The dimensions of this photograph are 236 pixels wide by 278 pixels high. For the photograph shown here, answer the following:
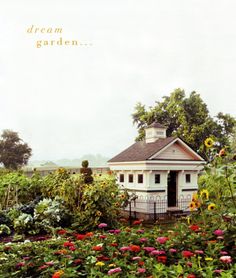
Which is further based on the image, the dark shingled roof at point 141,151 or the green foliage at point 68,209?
the dark shingled roof at point 141,151

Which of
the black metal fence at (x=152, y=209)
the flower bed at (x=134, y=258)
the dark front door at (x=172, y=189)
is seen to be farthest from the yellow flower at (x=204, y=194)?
Result: the dark front door at (x=172, y=189)

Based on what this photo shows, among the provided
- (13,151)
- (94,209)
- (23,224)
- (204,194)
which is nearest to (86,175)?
(94,209)

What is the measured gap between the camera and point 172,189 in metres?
18.3

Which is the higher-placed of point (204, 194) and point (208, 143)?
point (208, 143)

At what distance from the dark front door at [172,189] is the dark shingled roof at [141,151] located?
1.96 meters

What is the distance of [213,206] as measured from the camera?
524 cm

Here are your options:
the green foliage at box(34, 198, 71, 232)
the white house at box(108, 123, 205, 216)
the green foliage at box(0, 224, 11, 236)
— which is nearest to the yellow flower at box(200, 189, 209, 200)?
the green foliage at box(34, 198, 71, 232)

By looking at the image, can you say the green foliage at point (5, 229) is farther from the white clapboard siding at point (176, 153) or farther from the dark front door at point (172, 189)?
the dark front door at point (172, 189)

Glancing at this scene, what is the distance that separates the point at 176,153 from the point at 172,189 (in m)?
2.03

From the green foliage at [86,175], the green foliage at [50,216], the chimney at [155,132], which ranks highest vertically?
the chimney at [155,132]

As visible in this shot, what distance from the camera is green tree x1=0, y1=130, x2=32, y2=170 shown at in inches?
1654

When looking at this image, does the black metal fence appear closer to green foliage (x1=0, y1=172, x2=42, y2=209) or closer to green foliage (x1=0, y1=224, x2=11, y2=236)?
green foliage (x1=0, y1=172, x2=42, y2=209)

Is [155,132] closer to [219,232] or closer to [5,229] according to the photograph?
[5,229]

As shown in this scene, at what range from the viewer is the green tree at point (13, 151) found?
4200 cm
